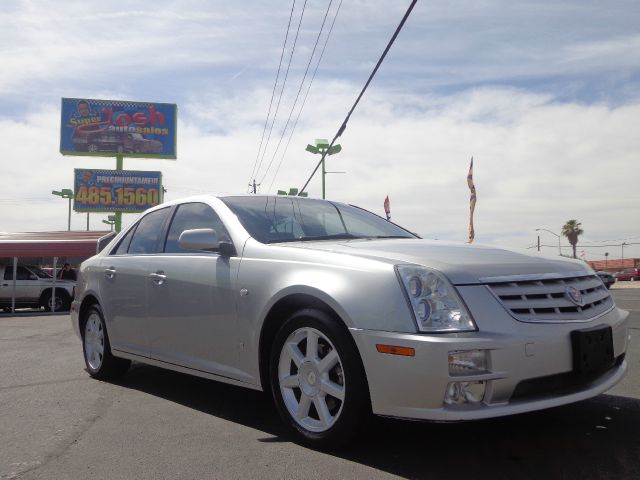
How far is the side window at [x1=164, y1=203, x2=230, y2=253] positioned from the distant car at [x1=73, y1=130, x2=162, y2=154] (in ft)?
95.4

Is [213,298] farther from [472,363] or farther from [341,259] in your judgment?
[472,363]

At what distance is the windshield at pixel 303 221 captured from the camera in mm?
4242

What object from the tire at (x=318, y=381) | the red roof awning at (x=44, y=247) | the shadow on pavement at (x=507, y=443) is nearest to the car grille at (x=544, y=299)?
the shadow on pavement at (x=507, y=443)

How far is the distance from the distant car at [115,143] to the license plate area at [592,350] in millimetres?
31463

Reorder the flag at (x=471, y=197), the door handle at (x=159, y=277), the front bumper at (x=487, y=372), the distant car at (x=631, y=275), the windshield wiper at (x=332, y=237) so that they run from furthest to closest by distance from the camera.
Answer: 1. the distant car at (x=631, y=275)
2. the flag at (x=471, y=197)
3. the door handle at (x=159, y=277)
4. the windshield wiper at (x=332, y=237)
5. the front bumper at (x=487, y=372)

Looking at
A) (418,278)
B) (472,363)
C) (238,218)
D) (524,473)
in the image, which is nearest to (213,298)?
(238,218)

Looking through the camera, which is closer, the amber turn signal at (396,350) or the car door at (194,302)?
the amber turn signal at (396,350)

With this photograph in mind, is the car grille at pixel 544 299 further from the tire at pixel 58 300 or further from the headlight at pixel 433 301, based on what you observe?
the tire at pixel 58 300

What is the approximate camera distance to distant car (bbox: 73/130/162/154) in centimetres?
3222

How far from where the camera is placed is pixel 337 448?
3307 mm

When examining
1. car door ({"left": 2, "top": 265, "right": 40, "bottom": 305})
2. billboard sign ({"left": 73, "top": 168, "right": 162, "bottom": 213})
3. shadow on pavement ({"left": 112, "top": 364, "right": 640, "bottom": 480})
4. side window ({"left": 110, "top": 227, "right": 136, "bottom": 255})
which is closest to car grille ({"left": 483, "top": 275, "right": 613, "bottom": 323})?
shadow on pavement ({"left": 112, "top": 364, "right": 640, "bottom": 480})

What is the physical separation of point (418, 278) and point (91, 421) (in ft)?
8.11

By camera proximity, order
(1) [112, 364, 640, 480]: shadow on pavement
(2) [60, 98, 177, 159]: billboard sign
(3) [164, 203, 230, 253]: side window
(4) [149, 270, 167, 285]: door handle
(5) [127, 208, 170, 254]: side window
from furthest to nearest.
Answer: (2) [60, 98, 177, 159]: billboard sign
(5) [127, 208, 170, 254]: side window
(4) [149, 270, 167, 285]: door handle
(3) [164, 203, 230, 253]: side window
(1) [112, 364, 640, 480]: shadow on pavement

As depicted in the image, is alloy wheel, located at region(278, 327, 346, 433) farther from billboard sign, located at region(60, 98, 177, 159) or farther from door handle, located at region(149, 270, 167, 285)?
billboard sign, located at region(60, 98, 177, 159)
